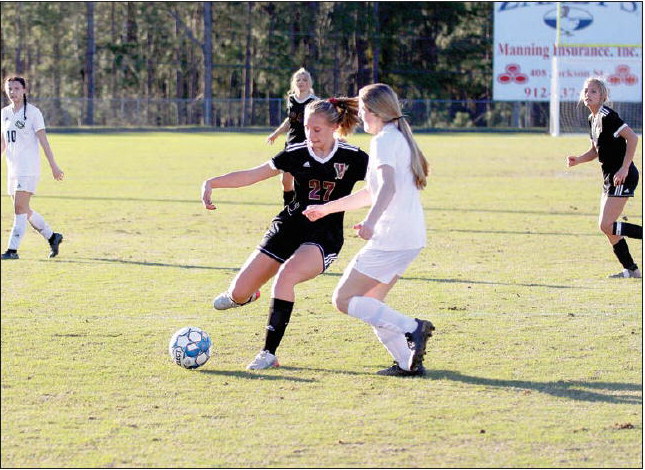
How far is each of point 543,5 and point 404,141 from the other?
47.4 m

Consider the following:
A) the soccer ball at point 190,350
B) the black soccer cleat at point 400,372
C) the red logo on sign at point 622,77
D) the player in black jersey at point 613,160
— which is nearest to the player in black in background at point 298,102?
the player in black jersey at point 613,160

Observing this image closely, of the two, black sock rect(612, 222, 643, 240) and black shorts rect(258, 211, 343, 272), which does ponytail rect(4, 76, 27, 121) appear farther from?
black sock rect(612, 222, 643, 240)

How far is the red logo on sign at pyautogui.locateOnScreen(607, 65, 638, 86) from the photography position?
1917 inches

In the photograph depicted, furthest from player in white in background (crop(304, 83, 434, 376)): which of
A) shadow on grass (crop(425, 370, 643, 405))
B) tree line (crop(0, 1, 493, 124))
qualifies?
tree line (crop(0, 1, 493, 124))

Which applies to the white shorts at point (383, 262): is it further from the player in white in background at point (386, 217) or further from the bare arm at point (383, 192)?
the bare arm at point (383, 192)

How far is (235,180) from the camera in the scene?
6.73m

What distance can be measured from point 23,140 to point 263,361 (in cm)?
596

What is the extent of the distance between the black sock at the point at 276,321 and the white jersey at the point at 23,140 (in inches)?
226

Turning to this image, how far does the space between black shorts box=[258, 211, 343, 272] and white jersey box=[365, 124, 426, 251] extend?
79 centimetres

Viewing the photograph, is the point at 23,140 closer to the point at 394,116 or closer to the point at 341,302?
the point at 341,302

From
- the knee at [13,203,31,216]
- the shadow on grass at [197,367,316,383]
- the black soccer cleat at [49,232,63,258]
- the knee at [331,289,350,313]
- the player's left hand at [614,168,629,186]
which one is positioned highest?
the player's left hand at [614,168,629,186]

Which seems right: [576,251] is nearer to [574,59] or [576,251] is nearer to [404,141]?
[404,141]

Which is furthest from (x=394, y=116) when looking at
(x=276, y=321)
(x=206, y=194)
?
(x=276, y=321)

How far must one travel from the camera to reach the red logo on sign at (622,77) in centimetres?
4869
